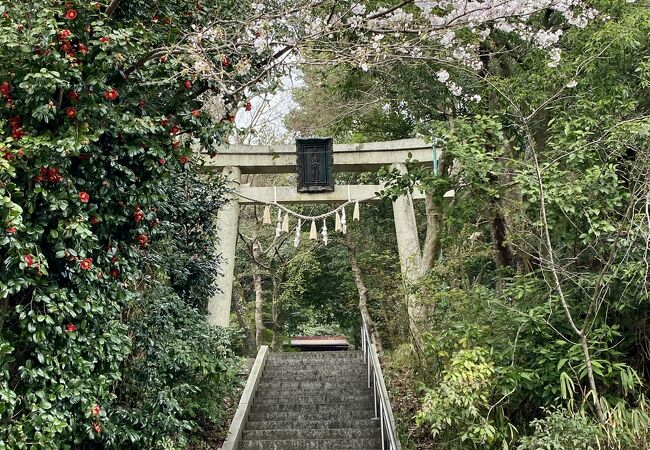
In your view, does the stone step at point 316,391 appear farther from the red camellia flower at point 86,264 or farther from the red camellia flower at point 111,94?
the red camellia flower at point 111,94

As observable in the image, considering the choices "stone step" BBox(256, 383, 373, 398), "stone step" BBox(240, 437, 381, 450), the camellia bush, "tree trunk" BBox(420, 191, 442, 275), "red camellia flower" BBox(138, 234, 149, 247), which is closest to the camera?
the camellia bush

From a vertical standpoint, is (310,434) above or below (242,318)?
below

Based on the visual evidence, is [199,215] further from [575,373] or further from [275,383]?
[575,373]

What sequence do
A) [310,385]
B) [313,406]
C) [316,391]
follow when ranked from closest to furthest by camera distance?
[313,406], [316,391], [310,385]

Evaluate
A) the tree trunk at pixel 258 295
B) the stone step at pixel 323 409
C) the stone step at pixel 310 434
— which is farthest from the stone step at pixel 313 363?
the tree trunk at pixel 258 295

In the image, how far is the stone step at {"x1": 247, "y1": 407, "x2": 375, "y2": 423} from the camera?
739cm

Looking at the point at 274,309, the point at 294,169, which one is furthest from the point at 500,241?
the point at 274,309

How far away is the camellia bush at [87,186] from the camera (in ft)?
11.7

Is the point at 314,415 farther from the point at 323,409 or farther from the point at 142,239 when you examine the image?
the point at 142,239

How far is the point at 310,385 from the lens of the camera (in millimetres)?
8414

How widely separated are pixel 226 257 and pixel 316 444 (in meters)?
4.12

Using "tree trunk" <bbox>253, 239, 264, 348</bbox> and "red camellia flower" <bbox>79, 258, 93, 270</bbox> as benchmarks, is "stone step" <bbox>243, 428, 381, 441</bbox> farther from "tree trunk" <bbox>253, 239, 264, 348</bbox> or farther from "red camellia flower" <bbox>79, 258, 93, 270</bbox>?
"tree trunk" <bbox>253, 239, 264, 348</bbox>

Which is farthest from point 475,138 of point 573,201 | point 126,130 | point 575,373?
point 126,130

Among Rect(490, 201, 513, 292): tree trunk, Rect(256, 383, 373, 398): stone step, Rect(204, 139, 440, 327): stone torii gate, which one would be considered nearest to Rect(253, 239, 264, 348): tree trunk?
Rect(204, 139, 440, 327): stone torii gate
